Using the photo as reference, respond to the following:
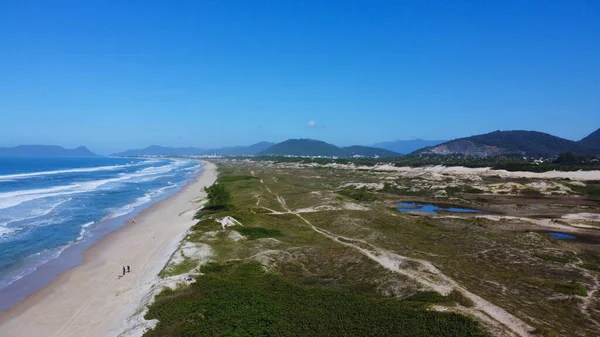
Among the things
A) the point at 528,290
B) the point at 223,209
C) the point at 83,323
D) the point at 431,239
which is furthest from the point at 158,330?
the point at 223,209

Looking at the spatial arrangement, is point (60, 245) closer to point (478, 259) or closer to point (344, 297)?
point (344, 297)

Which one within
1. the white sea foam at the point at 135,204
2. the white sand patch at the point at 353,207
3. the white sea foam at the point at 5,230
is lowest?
the white sea foam at the point at 135,204

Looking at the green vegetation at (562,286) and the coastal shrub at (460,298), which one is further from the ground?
the coastal shrub at (460,298)

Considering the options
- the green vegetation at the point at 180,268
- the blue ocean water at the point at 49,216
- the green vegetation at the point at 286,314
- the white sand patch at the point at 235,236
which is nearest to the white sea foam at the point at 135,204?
the blue ocean water at the point at 49,216

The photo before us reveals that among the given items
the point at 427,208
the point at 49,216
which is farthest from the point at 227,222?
the point at 427,208

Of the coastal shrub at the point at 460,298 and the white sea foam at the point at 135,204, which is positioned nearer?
the coastal shrub at the point at 460,298

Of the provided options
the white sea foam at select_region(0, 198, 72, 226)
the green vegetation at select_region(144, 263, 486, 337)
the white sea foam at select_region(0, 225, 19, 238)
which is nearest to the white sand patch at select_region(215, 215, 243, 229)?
the green vegetation at select_region(144, 263, 486, 337)

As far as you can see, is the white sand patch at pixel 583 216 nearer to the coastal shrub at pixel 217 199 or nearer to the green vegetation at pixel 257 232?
the green vegetation at pixel 257 232

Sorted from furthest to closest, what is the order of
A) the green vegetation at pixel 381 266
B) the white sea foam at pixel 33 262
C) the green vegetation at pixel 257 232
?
the green vegetation at pixel 257 232
the white sea foam at pixel 33 262
the green vegetation at pixel 381 266
